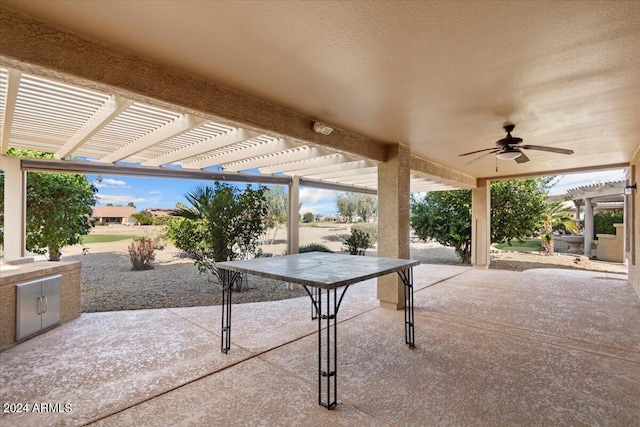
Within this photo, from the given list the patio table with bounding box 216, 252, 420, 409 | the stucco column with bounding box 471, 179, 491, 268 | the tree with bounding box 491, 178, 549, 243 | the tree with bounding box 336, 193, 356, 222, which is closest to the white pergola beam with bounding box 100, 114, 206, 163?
the patio table with bounding box 216, 252, 420, 409

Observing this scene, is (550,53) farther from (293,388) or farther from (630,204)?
(630,204)

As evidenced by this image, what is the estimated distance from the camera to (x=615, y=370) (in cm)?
308

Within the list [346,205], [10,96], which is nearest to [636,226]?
[10,96]

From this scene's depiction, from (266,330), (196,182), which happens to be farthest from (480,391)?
(196,182)

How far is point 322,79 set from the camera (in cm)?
280

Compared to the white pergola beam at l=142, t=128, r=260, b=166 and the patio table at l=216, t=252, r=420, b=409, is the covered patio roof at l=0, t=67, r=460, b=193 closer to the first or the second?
the white pergola beam at l=142, t=128, r=260, b=166

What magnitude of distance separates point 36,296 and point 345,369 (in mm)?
3956

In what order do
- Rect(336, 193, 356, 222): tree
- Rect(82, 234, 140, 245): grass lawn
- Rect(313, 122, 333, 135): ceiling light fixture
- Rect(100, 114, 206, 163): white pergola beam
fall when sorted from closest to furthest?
Rect(100, 114, 206, 163): white pergola beam
Rect(313, 122, 333, 135): ceiling light fixture
Rect(82, 234, 140, 245): grass lawn
Rect(336, 193, 356, 222): tree

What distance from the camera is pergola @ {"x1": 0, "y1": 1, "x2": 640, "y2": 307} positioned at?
192 centimetres

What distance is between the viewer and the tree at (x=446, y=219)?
36.1 ft

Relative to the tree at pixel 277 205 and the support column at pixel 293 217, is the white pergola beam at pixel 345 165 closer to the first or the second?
the support column at pixel 293 217

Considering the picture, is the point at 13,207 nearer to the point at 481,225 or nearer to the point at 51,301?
the point at 51,301

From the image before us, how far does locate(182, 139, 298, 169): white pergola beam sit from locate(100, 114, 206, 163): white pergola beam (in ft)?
4.45

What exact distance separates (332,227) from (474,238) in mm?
6592
